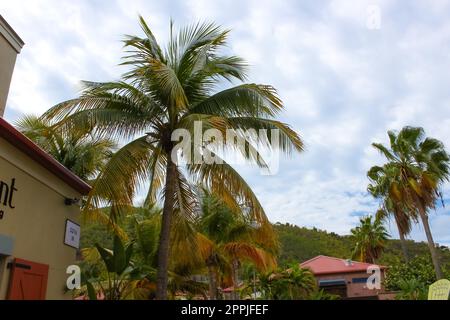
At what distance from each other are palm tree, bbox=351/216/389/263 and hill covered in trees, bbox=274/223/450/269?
823 centimetres

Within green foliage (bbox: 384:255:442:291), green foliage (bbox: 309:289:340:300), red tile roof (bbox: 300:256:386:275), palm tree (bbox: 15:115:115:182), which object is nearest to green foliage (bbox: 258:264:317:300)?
green foliage (bbox: 309:289:340:300)

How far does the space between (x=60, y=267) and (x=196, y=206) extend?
3582mm

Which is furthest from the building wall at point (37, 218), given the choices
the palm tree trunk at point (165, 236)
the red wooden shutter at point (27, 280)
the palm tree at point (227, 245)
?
the palm tree at point (227, 245)

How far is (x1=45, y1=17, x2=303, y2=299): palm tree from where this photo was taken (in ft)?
31.1

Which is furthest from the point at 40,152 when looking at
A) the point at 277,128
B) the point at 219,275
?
the point at 219,275

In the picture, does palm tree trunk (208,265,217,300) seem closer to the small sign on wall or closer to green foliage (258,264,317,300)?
green foliage (258,264,317,300)

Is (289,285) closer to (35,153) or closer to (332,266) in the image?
(332,266)

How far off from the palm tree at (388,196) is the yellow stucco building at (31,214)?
54.3 ft

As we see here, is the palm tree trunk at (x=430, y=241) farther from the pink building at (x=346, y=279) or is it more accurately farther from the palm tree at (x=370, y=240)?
the palm tree at (x=370, y=240)

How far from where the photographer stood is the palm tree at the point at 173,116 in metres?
9.47

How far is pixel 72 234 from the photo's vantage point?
960 centimetres

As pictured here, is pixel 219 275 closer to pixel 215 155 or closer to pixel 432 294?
pixel 215 155

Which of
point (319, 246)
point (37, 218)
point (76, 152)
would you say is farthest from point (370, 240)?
point (37, 218)
